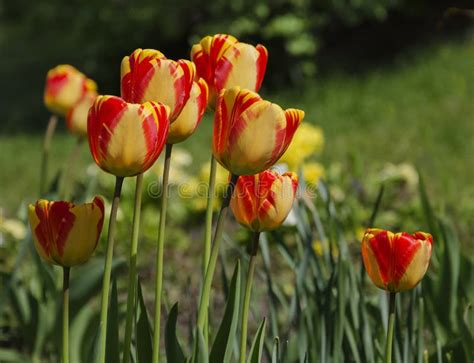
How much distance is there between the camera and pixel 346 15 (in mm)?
6758

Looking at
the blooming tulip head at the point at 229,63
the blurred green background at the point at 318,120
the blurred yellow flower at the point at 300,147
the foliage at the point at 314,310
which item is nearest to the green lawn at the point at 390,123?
the blurred green background at the point at 318,120

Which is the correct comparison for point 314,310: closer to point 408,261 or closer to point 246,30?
point 408,261

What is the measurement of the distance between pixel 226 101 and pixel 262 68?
240mm

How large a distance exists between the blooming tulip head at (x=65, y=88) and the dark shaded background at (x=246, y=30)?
3859mm

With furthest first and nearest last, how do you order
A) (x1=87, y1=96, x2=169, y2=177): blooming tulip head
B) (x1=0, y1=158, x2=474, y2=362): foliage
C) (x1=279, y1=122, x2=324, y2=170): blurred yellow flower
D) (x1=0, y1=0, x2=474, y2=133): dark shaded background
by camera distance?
(x1=0, y1=0, x2=474, y2=133): dark shaded background < (x1=279, y1=122, x2=324, y2=170): blurred yellow flower < (x1=0, y1=158, x2=474, y2=362): foliage < (x1=87, y1=96, x2=169, y2=177): blooming tulip head

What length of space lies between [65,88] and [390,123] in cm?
337

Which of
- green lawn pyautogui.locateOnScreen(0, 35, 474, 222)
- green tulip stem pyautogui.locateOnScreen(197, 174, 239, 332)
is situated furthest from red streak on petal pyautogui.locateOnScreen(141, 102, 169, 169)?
green lawn pyautogui.locateOnScreen(0, 35, 474, 222)

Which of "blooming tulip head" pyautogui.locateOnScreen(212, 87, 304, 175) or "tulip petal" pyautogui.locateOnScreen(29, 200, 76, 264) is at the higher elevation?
"blooming tulip head" pyautogui.locateOnScreen(212, 87, 304, 175)

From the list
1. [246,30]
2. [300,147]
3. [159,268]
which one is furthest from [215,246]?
[246,30]

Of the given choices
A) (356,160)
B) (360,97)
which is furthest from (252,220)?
(360,97)

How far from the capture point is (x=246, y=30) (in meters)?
6.50

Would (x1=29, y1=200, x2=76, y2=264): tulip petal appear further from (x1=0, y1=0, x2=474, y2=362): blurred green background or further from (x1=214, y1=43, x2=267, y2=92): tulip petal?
(x1=0, y1=0, x2=474, y2=362): blurred green background

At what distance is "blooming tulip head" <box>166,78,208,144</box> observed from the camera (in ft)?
4.62

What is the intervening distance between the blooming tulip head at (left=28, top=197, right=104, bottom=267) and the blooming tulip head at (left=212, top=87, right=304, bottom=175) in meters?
0.21
